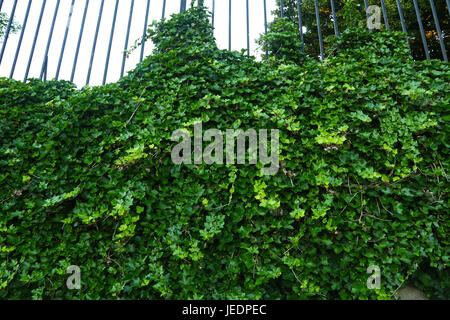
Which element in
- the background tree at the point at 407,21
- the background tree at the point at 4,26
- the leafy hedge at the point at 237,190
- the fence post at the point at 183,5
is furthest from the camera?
the background tree at the point at 4,26

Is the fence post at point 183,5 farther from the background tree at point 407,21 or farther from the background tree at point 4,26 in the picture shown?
the background tree at point 4,26

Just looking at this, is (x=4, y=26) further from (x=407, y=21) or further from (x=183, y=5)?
(x=407, y=21)

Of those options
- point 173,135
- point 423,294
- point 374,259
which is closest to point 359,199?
point 374,259

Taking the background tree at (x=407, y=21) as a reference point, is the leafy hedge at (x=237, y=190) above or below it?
below

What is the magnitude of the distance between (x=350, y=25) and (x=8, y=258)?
392cm

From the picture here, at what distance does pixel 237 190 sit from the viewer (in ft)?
6.22

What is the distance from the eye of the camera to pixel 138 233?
6.34 feet

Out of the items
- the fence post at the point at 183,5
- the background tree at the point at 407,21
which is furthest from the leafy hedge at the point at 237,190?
the background tree at the point at 407,21

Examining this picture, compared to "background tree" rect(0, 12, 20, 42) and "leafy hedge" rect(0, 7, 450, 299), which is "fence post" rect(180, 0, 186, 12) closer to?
"leafy hedge" rect(0, 7, 450, 299)

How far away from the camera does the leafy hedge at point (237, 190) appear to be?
5.78 feet

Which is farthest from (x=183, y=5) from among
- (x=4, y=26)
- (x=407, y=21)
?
(x=4, y=26)

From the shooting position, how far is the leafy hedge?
1.76 m

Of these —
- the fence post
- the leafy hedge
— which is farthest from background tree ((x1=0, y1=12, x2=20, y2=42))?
the leafy hedge
